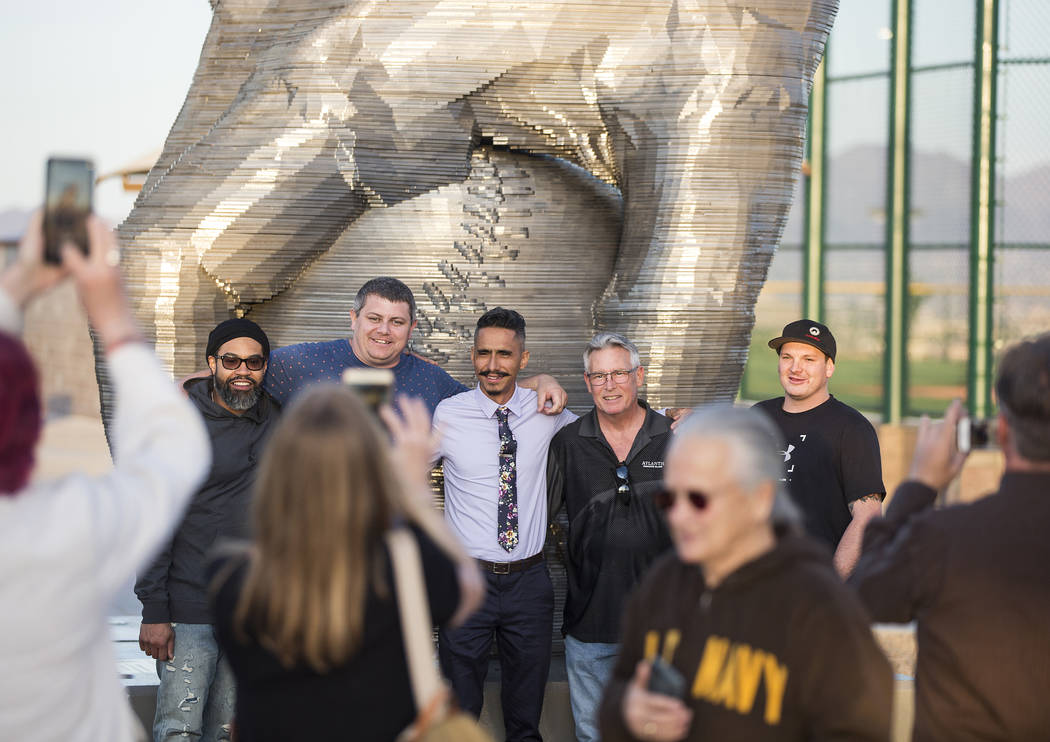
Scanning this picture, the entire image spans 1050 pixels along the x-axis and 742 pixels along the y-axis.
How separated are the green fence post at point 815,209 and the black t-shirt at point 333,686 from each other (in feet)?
40.0

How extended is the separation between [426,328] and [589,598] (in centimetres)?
130

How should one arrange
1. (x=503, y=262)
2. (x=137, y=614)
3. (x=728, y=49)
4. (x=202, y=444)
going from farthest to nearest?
(x=137, y=614)
(x=503, y=262)
(x=728, y=49)
(x=202, y=444)

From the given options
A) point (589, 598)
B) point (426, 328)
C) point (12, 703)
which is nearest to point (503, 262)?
point (426, 328)

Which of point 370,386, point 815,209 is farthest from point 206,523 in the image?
point 815,209

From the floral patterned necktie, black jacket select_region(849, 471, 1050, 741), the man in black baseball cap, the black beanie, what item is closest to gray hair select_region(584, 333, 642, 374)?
the floral patterned necktie

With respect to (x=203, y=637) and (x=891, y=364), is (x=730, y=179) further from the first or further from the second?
(x=891, y=364)

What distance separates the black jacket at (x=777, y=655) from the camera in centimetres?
221

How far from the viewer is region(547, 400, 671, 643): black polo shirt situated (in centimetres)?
439

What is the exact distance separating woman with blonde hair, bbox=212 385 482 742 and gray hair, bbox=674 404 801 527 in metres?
0.50

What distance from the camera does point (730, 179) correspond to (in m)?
4.88

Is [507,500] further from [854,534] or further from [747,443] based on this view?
[747,443]

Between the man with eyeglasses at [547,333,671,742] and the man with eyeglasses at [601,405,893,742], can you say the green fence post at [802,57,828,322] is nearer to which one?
the man with eyeglasses at [547,333,671,742]

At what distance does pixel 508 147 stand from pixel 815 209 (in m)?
9.81

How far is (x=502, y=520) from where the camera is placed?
175 inches
